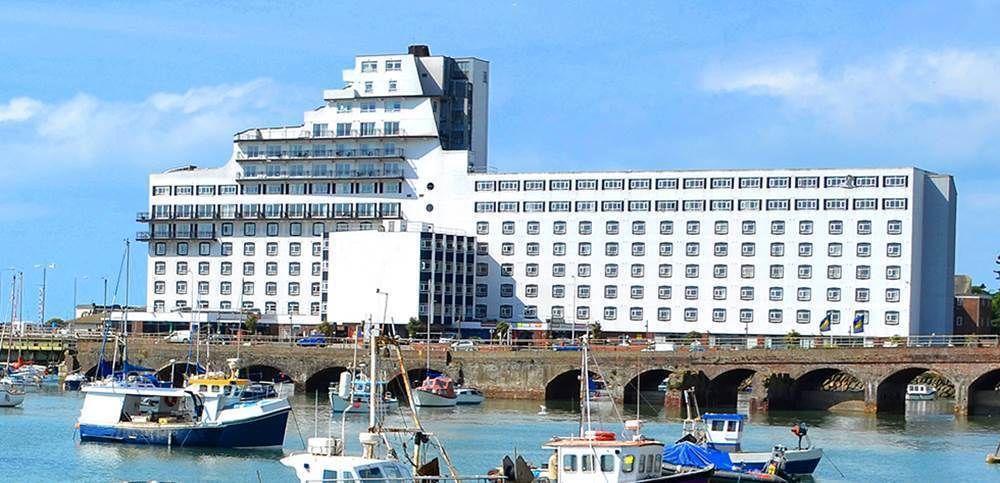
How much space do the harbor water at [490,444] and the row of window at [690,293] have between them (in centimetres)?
2923

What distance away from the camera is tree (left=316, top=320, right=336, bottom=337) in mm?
169250

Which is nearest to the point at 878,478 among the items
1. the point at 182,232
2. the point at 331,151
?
the point at 331,151

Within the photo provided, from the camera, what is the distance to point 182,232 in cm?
18425

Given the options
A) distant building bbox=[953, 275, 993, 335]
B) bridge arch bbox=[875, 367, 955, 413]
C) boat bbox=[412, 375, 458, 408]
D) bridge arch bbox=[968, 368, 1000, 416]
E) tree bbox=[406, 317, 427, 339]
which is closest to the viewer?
bridge arch bbox=[968, 368, 1000, 416]

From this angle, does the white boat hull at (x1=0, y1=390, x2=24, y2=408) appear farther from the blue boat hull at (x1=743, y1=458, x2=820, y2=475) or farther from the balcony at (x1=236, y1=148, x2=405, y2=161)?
the blue boat hull at (x1=743, y1=458, x2=820, y2=475)

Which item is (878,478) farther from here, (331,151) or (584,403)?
(331,151)

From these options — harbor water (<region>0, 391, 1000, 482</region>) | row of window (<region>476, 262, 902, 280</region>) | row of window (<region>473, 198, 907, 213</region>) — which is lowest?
harbor water (<region>0, 391, 1000, 482</region>)

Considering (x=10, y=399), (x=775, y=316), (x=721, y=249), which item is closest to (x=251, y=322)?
(x=721, y=249)

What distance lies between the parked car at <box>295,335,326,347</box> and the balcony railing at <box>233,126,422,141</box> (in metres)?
24.6

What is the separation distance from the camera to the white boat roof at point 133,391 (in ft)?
301

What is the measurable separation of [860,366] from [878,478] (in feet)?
149

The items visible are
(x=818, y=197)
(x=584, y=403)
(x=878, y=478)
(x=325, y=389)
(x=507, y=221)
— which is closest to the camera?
(x=584, y=403)

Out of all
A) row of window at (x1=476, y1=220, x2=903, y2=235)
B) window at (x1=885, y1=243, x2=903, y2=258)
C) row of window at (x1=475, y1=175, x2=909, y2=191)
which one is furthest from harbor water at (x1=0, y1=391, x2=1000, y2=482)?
row of window at (x1=475, y1=175, x2=909, y2=191)

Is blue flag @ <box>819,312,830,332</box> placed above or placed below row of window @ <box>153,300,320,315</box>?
below
